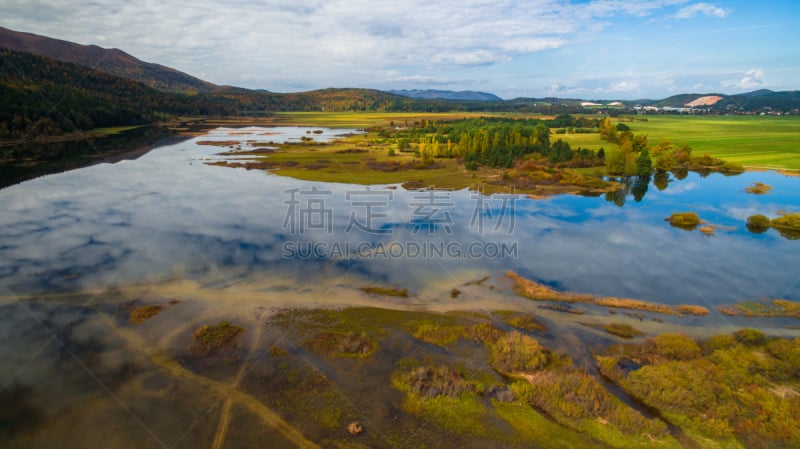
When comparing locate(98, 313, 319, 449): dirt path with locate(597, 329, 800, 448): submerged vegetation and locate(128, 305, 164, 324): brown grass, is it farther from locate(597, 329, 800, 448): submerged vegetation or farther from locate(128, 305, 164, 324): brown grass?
locate(597, 329, 800, 448): submerged vegetation

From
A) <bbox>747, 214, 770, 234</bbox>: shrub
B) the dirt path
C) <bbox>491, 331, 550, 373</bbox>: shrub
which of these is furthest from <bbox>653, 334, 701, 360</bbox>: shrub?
<bbox>747, 214, 770, 234</bbox>: shrub

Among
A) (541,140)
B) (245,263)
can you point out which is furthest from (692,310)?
(541,140)

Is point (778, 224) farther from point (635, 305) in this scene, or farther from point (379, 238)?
point (379, 238)

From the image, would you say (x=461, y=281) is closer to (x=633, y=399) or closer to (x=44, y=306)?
(x=633, y=399)

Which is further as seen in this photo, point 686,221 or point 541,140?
point 541,140

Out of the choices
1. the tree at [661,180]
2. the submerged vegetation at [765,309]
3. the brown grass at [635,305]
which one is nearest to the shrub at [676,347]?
the brown grass at [635,305]

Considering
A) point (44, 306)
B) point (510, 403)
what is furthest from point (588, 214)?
point (44, 306)

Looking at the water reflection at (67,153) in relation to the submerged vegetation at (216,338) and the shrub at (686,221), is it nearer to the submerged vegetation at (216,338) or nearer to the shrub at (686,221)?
the submerged vegetation at (216,338)

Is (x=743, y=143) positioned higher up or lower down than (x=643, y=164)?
higher up
